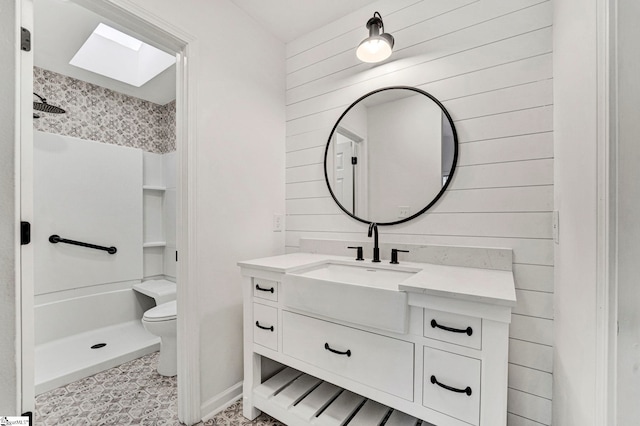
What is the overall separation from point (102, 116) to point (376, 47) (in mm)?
2868

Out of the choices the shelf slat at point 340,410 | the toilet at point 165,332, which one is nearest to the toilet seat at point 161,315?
the toilet at point 165,332

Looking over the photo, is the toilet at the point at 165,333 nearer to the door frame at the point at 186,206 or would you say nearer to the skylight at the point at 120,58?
the door frame at the point at 186,206

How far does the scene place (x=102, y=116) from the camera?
9.05 ft

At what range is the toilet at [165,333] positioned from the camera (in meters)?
1.97

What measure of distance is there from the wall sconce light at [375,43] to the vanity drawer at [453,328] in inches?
54.7

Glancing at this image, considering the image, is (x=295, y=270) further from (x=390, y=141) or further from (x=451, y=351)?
(x=390, y=141)

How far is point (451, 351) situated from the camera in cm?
100

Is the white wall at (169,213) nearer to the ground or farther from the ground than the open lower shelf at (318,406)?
farther from the ground

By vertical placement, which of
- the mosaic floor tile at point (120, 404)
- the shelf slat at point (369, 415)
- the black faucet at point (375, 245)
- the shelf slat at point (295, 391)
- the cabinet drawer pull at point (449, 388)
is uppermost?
the black faucet at point (375, 245)

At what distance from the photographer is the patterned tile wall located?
2.46m

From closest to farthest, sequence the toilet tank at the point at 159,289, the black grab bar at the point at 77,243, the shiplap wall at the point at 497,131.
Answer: the shiplap wall at the point at 497,131, the black grab bar at the point at 77,243, the toilet tank at the point at 159,289

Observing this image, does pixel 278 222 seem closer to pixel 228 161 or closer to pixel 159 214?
pixel 228 161

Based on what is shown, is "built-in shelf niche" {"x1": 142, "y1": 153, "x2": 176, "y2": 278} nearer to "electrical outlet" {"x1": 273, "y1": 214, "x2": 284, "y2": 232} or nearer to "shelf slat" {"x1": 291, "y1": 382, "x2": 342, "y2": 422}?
"electrical outlet" {"x1": 273, "y1": 214, "x2": 284, "y2": 232}

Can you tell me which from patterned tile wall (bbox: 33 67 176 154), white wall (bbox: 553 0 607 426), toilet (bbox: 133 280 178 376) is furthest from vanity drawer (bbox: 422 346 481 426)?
patterned tile wall (bbox: 33 67 176 154)
